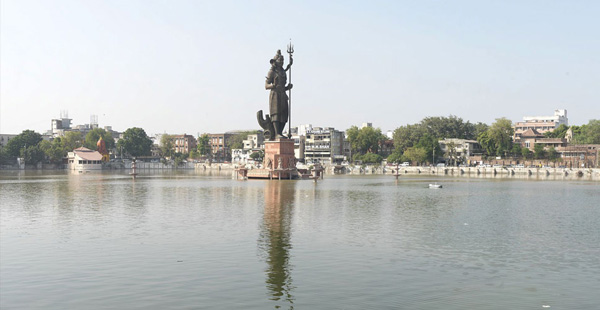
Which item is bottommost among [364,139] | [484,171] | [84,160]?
[484,171]

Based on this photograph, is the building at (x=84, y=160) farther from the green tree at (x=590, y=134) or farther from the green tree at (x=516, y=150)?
the green tree at (x=590, y=134)

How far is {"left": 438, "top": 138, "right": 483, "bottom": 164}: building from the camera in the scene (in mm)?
166125

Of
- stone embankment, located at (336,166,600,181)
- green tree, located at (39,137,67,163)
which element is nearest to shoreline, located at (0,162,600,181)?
stone embankment, located at (336,166,600,181)

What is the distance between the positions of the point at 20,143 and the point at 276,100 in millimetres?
132701

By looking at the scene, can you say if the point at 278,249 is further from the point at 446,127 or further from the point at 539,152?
the point at 446,127

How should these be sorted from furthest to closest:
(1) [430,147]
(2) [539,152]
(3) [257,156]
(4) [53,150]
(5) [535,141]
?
(3) [257,156]
(4) [53,150]
(5) [535,141]
(1) [430,147]
(2) [539,152]

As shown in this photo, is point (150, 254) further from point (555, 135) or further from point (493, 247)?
point (555, 135)

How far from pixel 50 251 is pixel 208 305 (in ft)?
38.1

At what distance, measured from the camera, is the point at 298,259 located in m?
23.5

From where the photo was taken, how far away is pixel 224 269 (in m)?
21.5

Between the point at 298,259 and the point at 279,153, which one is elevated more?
the point at 279,153

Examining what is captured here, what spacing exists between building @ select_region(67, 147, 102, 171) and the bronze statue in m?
101

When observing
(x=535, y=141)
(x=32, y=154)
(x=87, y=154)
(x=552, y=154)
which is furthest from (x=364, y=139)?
(x=32, y=154)

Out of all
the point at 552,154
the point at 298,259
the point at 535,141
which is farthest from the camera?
the point at 535,141
